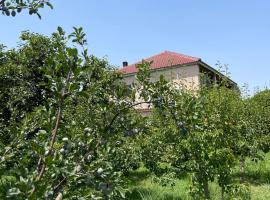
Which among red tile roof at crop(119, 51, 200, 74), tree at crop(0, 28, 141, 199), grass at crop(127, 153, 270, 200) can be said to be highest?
red tile roof at crop(119, 51, 200, 74)

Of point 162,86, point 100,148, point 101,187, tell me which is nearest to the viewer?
point 101,187

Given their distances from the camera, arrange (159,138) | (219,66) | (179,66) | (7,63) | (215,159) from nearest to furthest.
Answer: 1. (215,159)
2. (219,66)
3. (159,138)
4. (7,63)
5. (179,66)

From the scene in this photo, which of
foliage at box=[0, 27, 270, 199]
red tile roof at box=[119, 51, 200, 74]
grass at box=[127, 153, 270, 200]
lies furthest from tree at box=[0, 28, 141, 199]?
red tile roof at box=[119, 51, 200, 74]

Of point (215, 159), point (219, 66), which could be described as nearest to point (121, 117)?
point (215, 159)

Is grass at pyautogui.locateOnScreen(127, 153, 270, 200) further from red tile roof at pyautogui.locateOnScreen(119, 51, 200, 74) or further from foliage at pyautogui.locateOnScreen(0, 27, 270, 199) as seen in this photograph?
red tile roof at pyautogui.locateOnScreen(119, 51, 200, 74)

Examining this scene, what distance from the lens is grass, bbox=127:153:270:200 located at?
891 centimetres

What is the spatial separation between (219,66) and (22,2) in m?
6.16

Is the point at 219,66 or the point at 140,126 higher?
the point at 219,66

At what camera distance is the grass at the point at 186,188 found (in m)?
8.91

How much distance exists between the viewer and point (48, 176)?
7.07 feet

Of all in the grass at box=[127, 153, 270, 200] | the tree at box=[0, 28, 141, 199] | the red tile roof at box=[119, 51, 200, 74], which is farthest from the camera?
the red tile roof at box=[119, 51, 200, 74]

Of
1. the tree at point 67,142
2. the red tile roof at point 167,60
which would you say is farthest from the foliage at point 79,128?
the red tile roof at point 167,60

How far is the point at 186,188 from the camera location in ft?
23.7

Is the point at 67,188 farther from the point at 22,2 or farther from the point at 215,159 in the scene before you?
the point at 215,159
